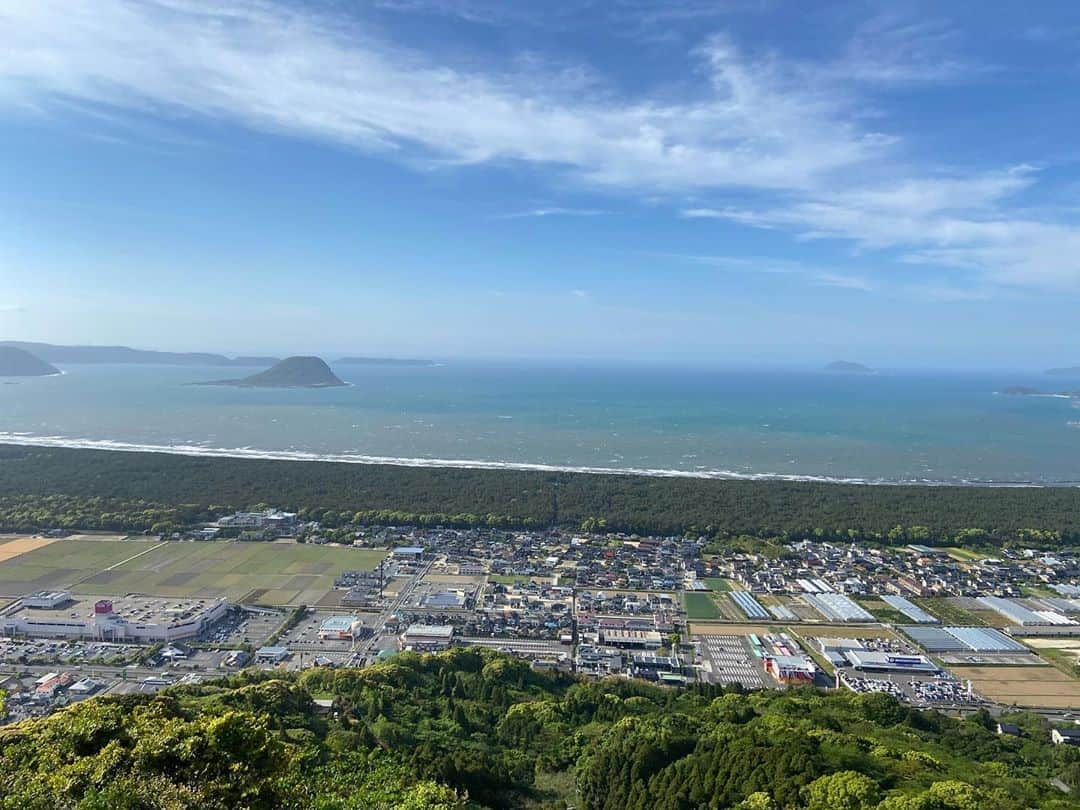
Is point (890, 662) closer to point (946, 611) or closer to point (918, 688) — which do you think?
point (918, 688)

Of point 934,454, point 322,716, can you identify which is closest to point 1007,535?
point 934,454

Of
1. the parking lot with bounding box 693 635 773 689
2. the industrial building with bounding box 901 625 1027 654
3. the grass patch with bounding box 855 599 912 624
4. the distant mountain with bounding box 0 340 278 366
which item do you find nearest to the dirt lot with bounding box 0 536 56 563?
the parking lot with bounding box 693 635 773 689

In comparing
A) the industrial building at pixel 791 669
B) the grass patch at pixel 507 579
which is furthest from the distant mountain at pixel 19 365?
the industrial building at pixel 791 669

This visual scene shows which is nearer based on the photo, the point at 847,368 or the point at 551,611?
the point at 551,611

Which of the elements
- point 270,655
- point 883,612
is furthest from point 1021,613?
point 270,655

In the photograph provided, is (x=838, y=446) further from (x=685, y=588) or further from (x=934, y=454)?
(x=685, y=588)

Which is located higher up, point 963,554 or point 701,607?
point 963,554
